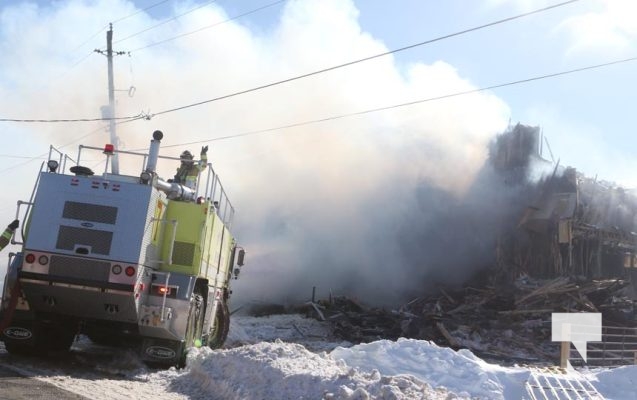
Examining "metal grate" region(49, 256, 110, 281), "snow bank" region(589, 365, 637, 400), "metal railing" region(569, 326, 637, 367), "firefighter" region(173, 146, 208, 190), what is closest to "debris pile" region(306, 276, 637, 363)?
"metal railing" region(569, 326, 637, 367)

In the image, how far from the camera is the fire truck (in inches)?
360

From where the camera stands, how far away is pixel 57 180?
371 inches

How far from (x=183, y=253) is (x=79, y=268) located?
182 centimetres

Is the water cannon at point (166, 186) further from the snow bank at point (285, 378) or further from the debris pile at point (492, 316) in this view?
the debris pile at point (492, 316)

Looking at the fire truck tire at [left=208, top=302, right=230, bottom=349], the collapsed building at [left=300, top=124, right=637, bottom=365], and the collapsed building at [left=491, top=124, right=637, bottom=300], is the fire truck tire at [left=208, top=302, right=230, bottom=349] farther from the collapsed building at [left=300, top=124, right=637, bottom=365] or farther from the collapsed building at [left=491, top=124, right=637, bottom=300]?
the collapsed building at [left=491, top=124, right=637, bottom=300]

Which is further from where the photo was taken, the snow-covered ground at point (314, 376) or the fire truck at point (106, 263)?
the fire truck at point (106, 263)

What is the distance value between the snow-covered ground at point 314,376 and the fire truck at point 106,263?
26.2 inches

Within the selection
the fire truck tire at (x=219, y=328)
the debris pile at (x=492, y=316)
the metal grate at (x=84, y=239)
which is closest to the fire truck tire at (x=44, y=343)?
the metal grate at (x=84, y=239)

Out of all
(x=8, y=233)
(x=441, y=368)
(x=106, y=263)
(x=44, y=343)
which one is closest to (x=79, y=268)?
(x=106, y=263)

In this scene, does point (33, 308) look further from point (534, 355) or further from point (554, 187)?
point (554, 187)

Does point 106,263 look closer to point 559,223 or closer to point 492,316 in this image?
point 492,316

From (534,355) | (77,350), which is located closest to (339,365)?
(77,350)

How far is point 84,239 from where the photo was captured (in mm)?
9219

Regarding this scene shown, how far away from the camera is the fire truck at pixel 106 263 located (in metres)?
9.13
